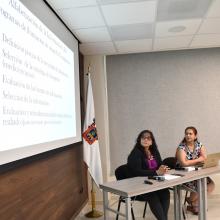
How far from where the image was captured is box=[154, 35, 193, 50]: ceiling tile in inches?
165

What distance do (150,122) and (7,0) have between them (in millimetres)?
3442

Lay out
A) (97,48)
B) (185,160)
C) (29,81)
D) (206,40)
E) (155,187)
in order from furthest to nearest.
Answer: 1. (97,48)
2. (206,40)
3. (185,160)
4. (155,187)
5. (29,81)

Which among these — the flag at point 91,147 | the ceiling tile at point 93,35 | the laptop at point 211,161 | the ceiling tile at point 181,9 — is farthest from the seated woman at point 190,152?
the ceiling tile at point 93,35

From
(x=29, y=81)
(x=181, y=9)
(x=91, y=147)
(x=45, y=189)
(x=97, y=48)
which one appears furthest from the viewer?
(x=97, y=48)

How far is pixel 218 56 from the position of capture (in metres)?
4.96

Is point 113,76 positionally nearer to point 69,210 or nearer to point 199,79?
point 199,79

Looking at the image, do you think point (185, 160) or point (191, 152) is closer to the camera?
point (185, 160)

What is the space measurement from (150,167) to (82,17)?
1.96 m

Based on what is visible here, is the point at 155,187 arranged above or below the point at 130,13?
below

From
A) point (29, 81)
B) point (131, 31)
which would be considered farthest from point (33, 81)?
point (131, 31)

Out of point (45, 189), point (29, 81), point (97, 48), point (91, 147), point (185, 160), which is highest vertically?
point (97, 48)

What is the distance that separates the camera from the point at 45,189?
9.34ft

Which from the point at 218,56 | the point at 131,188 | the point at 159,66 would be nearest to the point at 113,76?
the point at 159,66

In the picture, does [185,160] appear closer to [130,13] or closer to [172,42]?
[172,42]
